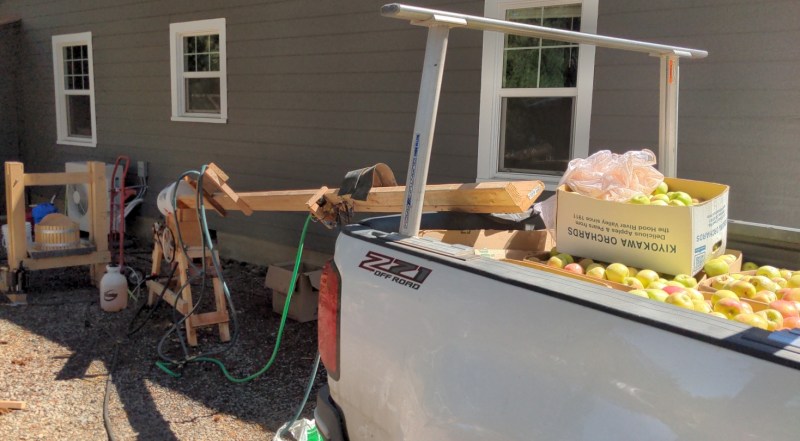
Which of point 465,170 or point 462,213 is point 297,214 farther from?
point 462,213

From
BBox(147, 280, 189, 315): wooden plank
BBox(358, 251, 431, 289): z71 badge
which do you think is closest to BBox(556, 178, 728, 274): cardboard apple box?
BBox(358, 251, 431, 289): z71 badge

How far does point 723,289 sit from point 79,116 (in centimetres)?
1076

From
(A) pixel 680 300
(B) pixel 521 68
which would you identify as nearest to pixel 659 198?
(A) pixel 680 300

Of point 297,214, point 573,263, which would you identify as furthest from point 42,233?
point 573,263

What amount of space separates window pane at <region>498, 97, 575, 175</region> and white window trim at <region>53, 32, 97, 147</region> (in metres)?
7.12

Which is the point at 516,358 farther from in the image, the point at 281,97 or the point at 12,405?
the point at 281,97

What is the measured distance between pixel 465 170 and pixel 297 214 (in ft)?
7.50

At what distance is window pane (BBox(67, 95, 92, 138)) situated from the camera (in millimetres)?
10734

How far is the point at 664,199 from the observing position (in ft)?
9.35

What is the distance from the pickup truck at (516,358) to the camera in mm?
1334

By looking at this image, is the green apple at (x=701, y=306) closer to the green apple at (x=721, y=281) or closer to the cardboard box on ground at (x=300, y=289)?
the green apple at (x=721, y=281)

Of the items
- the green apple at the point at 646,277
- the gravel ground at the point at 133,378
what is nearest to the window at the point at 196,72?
the gravel ground at the point at 133,378

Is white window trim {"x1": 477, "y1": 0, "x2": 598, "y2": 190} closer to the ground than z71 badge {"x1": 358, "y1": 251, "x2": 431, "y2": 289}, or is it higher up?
higher up

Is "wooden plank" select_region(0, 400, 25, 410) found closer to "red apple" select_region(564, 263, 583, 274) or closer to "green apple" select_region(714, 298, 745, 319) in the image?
"red apple" select_region(564, 263, 583, 274)
